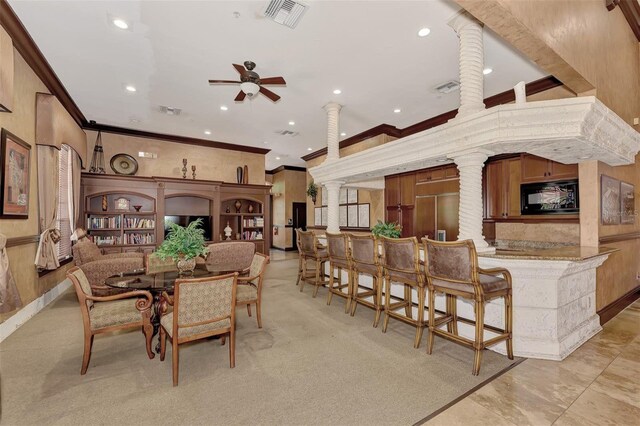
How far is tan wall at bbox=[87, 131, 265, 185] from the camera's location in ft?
23.0

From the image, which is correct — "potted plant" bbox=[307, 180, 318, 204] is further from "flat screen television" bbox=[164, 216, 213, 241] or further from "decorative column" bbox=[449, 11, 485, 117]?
"decorative column" bbox=[449, 11, 485, 117]

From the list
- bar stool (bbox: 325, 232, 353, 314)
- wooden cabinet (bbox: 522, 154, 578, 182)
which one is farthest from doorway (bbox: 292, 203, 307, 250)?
wooden cabinet (bbox: 522, 154, 578, 182)

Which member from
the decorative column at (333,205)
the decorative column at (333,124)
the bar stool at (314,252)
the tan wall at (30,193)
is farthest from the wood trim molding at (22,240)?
the decorative column at (333,124)

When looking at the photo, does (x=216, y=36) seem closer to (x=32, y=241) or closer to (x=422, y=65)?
(x=422, y=65)

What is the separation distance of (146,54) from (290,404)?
4423mm

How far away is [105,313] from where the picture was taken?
8.23 ft

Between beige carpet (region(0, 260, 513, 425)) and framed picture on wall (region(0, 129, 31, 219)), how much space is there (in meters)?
1.42

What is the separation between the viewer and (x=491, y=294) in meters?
2.50

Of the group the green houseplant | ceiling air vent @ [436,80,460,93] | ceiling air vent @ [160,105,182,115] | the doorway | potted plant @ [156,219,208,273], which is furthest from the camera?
the doorway

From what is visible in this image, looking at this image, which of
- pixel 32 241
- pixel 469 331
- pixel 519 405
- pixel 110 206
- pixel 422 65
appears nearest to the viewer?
pixel 519 405

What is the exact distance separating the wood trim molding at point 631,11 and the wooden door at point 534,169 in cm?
198

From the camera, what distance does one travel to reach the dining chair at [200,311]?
224cm

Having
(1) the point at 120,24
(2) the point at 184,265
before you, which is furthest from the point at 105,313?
(1) the point at 120,24

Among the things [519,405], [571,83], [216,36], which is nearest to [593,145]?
[571,83]
